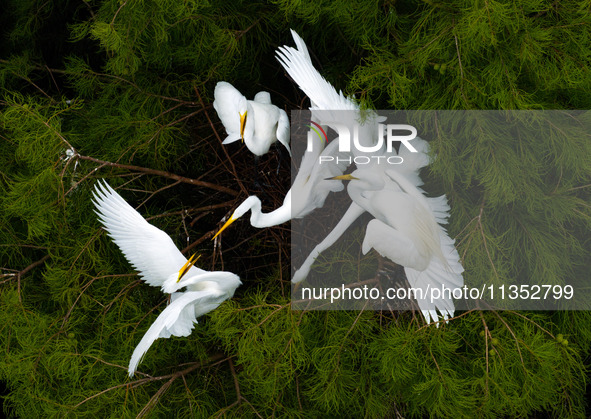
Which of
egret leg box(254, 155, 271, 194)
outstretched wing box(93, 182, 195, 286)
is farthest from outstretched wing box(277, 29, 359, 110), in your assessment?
outstretched wing box(93, 182, 195, 286)

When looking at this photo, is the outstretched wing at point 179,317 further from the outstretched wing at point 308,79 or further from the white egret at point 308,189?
the outstretched wing at point 308,79

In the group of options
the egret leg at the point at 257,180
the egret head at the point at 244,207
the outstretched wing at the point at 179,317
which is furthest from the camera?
the egret leg at the point at 257,180

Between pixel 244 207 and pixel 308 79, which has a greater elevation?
pixel 308 79

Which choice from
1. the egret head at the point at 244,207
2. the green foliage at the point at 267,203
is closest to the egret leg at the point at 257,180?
the green foliage at the point at 267,203

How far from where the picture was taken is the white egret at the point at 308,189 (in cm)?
112

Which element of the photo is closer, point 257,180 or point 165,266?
point 165,266

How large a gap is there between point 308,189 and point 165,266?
0.91 feet

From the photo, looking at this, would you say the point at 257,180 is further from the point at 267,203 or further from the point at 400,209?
the point at 400,209

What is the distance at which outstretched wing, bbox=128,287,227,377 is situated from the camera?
989 mm

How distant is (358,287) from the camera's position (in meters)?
1.13

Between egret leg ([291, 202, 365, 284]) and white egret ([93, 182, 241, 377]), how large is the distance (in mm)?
112

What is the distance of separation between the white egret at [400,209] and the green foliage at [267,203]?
0.04 meters

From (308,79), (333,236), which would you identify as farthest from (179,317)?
(308,79)

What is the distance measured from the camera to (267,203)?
1312 mm
